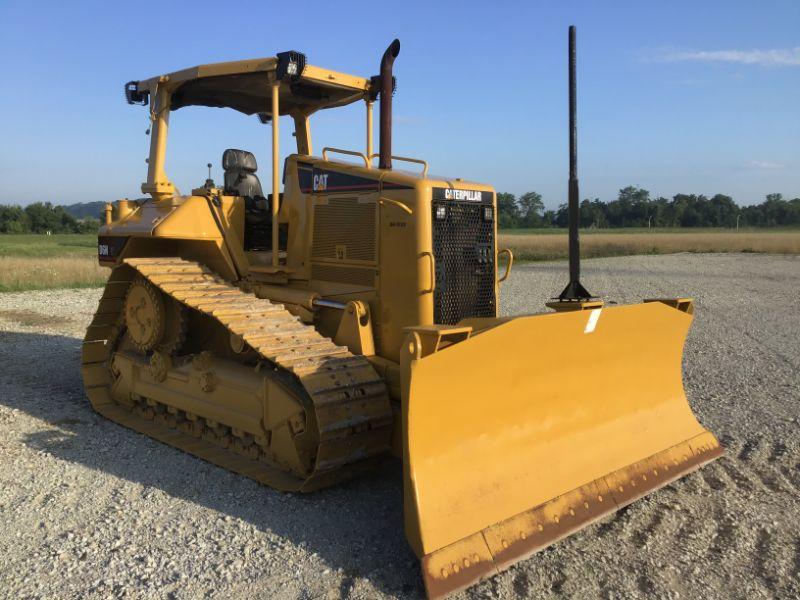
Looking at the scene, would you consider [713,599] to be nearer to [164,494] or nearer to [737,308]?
[164,494]

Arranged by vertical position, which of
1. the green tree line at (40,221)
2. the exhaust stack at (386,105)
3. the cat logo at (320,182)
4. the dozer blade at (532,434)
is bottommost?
the dozer blade at (532,434)

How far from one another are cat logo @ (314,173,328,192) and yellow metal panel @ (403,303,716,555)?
2.41 m

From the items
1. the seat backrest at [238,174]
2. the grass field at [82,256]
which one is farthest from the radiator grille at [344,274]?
the grass field at [82,256]

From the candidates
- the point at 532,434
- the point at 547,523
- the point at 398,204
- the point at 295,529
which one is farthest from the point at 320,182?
the point at 547,523

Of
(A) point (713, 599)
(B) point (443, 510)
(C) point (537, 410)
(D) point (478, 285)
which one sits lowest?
(A) point (713, 599)

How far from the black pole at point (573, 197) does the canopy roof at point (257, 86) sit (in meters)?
2.10

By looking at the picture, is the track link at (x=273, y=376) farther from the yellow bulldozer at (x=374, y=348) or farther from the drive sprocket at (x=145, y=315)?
the drive sprocket at (x=145, y=315)

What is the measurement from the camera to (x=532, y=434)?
4480mm

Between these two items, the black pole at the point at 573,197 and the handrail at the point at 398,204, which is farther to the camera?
the black pole at the point at 573,197

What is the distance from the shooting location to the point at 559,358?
15.1 feet

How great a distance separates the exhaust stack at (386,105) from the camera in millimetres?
5652

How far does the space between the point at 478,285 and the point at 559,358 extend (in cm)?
124

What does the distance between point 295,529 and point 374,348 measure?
1.60 meters

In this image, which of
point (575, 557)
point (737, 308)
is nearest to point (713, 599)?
point (575, 557)
